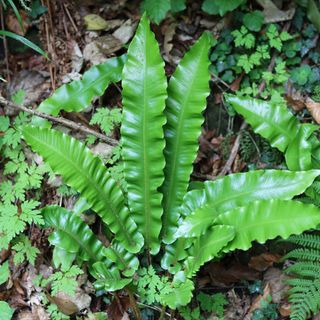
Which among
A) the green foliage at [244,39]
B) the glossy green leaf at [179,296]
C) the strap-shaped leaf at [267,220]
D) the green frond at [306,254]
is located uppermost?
the green foliage at [244,39]

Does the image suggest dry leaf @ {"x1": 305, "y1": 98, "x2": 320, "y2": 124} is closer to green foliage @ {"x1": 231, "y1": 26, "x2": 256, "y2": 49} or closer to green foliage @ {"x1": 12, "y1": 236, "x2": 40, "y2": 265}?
green foliage @ {"x1": 231, "y1": 26, "x2": 256, "y2": 49}

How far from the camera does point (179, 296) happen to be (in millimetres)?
2750

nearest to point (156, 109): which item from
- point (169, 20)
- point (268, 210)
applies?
point (268, 210)

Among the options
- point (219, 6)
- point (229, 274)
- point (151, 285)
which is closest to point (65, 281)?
point (151, 285)

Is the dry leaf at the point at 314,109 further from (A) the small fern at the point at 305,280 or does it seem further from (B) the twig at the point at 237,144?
(A) the small fern at the point at 305,280

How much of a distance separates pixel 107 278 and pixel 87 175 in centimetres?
65

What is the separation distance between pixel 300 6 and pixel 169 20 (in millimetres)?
1039

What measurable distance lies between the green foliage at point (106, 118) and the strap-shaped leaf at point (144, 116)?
308 mm

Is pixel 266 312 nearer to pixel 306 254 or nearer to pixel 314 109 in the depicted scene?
pixel 306 254

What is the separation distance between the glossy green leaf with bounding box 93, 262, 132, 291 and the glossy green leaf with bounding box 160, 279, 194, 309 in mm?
262

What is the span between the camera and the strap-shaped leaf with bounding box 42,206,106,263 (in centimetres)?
300

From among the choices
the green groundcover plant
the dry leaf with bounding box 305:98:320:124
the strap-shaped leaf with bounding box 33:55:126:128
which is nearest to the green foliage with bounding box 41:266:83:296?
the green groundcover plant

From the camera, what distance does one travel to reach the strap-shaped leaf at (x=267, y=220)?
2646mm

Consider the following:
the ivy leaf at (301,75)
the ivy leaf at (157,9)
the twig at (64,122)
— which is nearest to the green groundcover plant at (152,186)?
the twig at (64,122)
